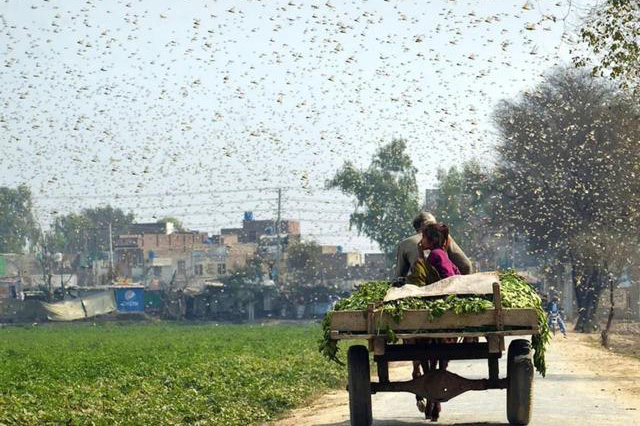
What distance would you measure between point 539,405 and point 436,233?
350 centimetres

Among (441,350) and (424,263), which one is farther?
(424,263)

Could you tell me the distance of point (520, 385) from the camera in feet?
41.3

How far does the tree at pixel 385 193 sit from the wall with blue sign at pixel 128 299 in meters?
19.6

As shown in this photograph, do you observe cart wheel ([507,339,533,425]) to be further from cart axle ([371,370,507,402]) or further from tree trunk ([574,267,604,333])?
tree trunk ([574,267,604,333])

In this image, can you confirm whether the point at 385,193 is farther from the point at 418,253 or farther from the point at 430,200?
the point at 418,253

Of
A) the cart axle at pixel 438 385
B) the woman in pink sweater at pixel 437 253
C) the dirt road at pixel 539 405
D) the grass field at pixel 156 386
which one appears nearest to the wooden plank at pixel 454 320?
the cart axle at pixel 438 385

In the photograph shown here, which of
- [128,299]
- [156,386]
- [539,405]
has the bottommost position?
[156,386]

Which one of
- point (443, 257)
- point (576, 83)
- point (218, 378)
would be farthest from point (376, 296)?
point (576, 83)

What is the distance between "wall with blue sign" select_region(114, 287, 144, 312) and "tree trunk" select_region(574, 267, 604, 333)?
130 ft

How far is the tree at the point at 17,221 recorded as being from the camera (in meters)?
155

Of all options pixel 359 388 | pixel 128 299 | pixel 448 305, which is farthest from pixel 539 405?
pixel 128 299

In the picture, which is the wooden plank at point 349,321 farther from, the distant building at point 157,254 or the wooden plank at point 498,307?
the distant building at point 157,254

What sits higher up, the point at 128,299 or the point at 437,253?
the point at 437,253

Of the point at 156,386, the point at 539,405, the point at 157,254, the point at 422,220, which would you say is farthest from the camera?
the point at 157,254
